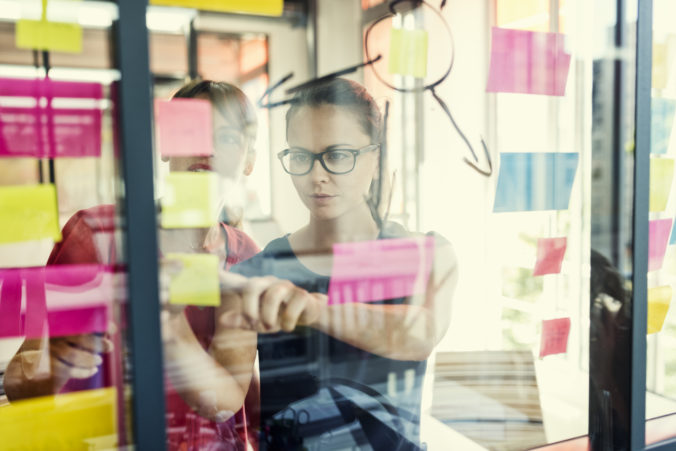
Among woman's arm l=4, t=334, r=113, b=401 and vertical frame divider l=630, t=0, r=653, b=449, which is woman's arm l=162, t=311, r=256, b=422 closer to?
woman's arm l=4, t=334, r=113, b=401

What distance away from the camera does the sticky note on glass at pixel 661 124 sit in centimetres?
157

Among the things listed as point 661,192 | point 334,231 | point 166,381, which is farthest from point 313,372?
point 661,192

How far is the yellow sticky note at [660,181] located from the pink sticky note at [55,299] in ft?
4.59

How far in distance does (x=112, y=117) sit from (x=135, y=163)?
91 mm

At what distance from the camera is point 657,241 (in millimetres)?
1564

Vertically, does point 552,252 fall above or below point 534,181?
below

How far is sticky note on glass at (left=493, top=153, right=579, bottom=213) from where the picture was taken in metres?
1.42

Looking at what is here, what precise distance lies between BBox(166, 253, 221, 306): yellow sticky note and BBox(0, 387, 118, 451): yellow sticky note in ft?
0.69

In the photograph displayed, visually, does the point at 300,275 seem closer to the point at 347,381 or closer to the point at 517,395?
the point at 347,381

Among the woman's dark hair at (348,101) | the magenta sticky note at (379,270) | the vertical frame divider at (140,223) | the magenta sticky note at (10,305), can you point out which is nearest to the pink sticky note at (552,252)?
the magenta sticky note at (379,270)

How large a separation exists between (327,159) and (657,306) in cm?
102

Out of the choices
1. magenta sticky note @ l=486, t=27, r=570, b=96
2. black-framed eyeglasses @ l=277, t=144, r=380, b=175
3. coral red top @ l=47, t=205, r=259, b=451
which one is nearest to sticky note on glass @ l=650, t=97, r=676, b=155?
magenta sticky note @ l=486, t=27, r=570, b=96

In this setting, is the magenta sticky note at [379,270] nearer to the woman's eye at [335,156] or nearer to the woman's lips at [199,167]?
the woman's eye at [335,156]

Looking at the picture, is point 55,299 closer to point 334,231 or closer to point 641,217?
point 334,231
